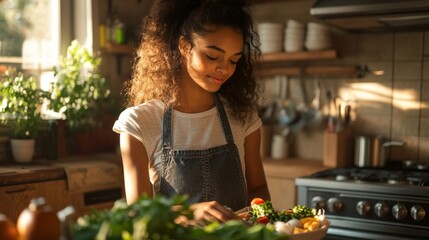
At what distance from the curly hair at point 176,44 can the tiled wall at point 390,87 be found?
135 cm

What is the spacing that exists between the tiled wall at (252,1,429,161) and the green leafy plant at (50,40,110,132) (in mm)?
1201

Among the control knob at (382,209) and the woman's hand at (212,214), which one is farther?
the control knob at (382,209)

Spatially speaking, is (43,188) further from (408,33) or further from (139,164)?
(408,33)

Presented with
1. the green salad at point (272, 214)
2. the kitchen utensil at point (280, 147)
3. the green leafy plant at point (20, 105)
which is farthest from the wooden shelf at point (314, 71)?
the green salad at point (272, 214)

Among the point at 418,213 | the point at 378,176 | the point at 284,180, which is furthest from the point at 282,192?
the point at 418,213

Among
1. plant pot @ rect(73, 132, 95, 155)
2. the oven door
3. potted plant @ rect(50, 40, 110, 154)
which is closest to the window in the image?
potted plant @ rect(50, 40, 110, 154)

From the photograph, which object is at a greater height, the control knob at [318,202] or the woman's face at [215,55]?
the woman's face at [215,55]

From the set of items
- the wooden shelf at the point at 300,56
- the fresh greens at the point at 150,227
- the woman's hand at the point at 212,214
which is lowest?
the woman's hand at the point at 212,214

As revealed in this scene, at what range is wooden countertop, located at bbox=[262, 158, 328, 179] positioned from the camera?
8.91 ft

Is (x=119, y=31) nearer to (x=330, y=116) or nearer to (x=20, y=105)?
(x=20, y=105)

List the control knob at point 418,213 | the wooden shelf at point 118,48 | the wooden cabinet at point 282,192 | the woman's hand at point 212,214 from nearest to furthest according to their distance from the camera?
the woman's hand at point 212,214, the control knob at point 418,213, the wooden cabinet at point 282,192, the wooden shelf at point 118,48

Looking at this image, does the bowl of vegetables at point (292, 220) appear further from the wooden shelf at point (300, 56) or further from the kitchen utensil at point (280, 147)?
the kitchen utensil at point (280, 147)

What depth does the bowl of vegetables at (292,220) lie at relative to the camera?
1.22 m

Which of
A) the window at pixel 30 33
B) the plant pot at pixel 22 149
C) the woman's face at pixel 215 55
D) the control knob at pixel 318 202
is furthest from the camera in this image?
the window at pixel 30 33
